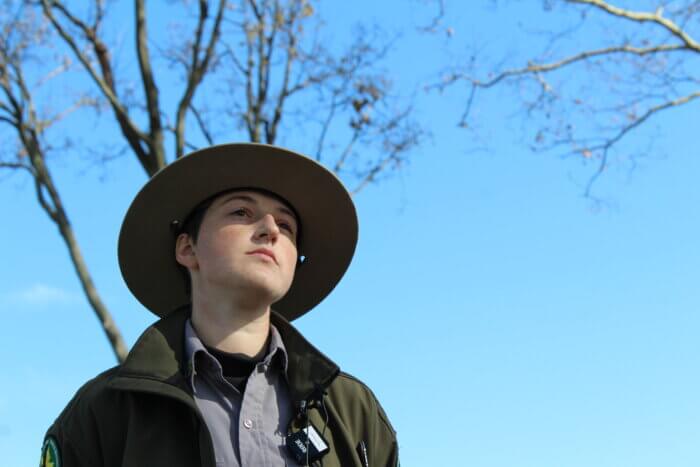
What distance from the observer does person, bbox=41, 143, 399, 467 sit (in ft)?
8.03

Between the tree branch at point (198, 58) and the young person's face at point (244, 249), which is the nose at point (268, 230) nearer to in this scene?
the young person's face at point (244, 249)

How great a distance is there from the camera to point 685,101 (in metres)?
9.32

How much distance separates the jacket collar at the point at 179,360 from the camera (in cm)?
249

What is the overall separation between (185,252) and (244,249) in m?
0.34

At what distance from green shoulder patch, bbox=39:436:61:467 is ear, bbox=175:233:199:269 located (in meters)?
0.69

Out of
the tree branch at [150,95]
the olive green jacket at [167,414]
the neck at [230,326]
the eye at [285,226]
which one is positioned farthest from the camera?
the tree branch at [150,95]

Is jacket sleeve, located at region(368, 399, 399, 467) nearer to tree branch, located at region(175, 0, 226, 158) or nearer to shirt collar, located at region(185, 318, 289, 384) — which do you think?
shirt collar, located at region(185, 318, 289, 384)

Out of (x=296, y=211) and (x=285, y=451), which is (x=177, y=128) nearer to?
(x=296, y=211)

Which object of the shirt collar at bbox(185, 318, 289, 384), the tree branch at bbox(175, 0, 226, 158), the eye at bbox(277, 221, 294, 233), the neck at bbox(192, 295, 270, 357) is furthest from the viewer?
the tree branch at bbox(175, 0, 226, 158)

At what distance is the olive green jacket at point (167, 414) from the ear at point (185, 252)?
0.60 ft

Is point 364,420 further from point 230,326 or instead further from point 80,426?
point 80,426

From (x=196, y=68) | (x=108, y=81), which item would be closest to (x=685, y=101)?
(x=196, y=68)

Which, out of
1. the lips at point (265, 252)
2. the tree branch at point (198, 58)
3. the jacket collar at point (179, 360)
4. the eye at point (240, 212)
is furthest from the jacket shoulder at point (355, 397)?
the tree branch at point (198, 58)

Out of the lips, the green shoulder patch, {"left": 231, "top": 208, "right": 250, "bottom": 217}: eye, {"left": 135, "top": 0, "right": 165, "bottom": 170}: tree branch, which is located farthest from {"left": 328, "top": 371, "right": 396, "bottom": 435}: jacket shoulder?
{"left": 135, "top": 0, "right": 165, "bottom": 170}: tree branch
